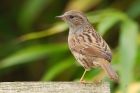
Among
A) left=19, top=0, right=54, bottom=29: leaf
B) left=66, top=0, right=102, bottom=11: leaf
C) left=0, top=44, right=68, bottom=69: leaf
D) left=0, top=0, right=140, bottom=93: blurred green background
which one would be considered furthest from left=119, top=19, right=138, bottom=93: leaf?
left=19, top=0, right=54, bottom=29: leaf

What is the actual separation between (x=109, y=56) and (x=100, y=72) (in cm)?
138

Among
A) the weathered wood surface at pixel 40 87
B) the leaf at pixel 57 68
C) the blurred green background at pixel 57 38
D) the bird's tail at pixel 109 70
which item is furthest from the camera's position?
the leaf at pixel 57 68

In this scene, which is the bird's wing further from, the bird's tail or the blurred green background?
the blurred green background

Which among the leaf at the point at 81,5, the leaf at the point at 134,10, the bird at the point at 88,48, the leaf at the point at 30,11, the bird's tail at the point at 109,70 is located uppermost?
the leaf at the point at 30,11

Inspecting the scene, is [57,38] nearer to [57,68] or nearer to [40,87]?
[57,68]

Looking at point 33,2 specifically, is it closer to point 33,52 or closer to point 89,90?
point 33,52

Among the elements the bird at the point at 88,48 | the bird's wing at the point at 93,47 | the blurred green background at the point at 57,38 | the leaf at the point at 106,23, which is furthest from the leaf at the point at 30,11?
the bird's wing at the point at 93,47

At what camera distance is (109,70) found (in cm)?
396

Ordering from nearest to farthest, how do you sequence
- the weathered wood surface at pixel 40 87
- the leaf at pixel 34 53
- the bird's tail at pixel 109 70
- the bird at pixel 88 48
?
1. the weathered wood surface at pixel 40 87
2. the bird's tail at pixel 109 70
3. the bird at pixel 88 48
4. the leaf at pixel 34 53

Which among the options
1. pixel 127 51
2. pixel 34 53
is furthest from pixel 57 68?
pixel 127 51

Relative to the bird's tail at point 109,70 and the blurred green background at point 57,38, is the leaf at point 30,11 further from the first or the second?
the bird's tail at point 109,70

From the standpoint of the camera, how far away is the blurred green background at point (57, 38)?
17.9 ft

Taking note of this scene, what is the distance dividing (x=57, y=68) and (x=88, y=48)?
5.18ft

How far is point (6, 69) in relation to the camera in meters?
Result: 7.19
